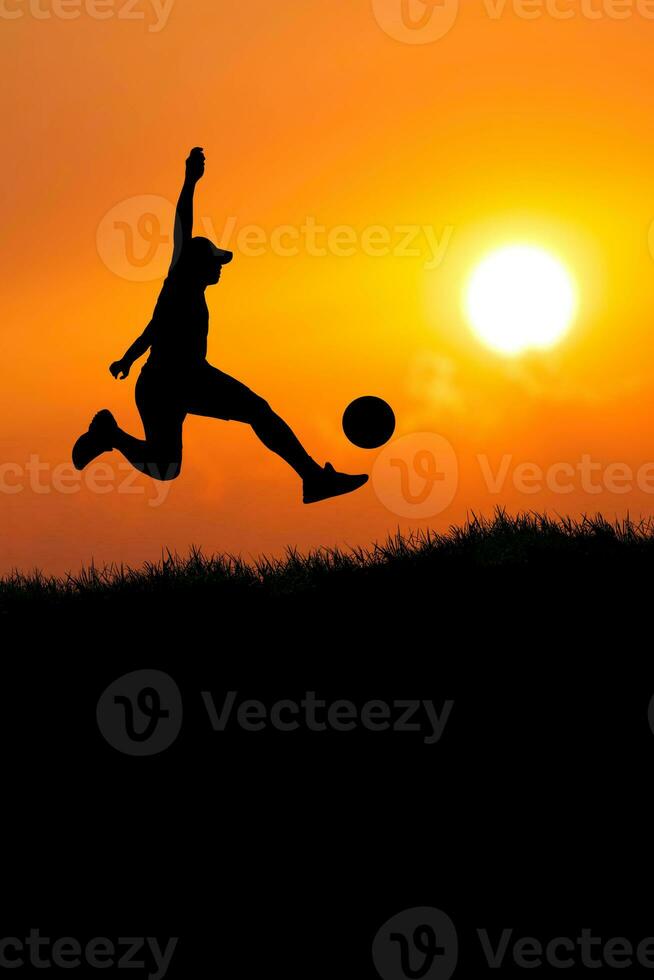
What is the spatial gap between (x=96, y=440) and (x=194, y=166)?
264 centimetres

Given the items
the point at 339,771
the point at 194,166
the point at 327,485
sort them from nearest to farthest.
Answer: the point at 339,771
the point at 194,166
the point at 327,485

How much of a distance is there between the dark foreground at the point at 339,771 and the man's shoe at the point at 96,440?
144 centimetres

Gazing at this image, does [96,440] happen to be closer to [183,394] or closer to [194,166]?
[183,394]

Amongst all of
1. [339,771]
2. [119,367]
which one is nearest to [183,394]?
[119,367]

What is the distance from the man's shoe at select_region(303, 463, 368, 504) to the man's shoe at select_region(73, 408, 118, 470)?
1850mm

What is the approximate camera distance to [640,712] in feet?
29.9

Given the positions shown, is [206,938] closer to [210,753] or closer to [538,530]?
[210,753]

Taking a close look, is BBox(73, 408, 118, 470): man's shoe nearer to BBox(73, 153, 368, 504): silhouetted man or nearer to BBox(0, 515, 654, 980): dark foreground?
BBox(73, 153, 368, 504): silhouetted man

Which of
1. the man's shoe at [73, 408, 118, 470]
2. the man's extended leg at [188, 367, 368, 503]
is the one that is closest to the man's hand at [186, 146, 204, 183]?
the man's extended leg at [188, 367, 368, 503]

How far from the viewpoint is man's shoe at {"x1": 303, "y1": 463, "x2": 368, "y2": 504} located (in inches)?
430

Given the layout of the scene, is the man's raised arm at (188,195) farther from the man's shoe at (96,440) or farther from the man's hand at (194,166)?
the man's shoe at (96,440)

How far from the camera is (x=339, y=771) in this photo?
8750mm

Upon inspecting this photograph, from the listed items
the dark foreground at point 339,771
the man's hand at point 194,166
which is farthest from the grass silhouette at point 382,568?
the man's hand at point 194,166

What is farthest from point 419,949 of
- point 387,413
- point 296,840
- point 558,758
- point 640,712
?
point 387,413
